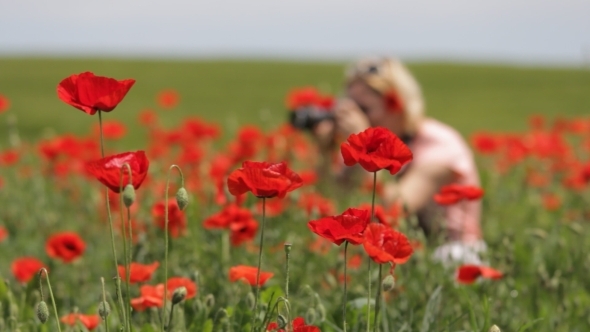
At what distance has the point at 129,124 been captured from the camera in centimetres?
1611

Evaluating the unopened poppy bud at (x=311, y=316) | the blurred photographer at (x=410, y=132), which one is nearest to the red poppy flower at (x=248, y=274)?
the unopened poppy bud at (x=311, y=316)

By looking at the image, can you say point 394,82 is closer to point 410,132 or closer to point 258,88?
point 410,132

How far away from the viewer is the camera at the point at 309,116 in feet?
13.6

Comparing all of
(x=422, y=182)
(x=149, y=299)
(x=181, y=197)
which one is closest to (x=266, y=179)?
(x=181, y=197)

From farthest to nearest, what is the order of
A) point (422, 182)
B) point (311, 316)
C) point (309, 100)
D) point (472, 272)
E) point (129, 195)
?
point (309, 100) → point (422, 182) → point (472, 272) → point (311, 316) → point (129, 195)

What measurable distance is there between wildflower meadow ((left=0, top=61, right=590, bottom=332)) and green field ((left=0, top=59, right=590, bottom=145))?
9532mm

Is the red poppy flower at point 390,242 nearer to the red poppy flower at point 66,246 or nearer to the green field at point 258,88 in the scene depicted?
the red poppy flower at point 66,246

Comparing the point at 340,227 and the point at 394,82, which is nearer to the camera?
the point at 340,227

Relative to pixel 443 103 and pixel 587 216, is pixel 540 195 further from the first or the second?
pixel 443 103

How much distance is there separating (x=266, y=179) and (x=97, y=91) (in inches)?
12.9

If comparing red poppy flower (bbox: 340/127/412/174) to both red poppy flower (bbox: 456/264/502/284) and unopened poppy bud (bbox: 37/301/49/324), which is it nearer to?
unopened poppy bud (bbox: 37/301/49/324)

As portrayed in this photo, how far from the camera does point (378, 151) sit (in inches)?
57.2

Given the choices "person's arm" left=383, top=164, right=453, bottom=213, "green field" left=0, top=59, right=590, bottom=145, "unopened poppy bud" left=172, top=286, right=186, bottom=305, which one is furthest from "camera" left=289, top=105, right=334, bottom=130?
"green field" left=0, top=59, right=590, bottom=145

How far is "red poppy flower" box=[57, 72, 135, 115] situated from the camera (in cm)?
143
